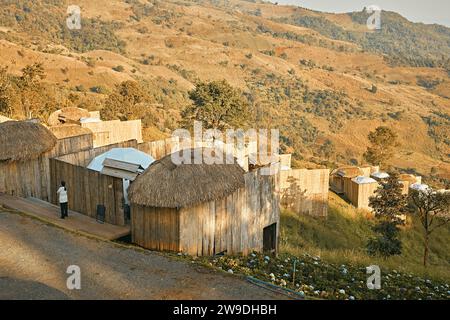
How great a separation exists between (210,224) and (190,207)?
2.36 ft

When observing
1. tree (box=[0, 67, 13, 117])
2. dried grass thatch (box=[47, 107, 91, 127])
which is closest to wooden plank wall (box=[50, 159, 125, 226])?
dried grass thatch (box=[47, 107, 91, 127])

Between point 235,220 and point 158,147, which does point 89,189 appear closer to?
point 235,220

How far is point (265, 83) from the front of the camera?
240 feet

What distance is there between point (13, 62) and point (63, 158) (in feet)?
132

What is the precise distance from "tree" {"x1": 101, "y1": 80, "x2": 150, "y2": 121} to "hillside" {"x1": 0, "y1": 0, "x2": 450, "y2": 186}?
5.70 feet

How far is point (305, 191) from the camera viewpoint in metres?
19.1

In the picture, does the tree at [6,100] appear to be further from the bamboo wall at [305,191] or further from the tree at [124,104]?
the bamboo wall at [305,191]

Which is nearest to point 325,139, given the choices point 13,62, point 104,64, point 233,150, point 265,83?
point 265,83

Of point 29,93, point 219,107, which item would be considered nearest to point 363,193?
point 219,107

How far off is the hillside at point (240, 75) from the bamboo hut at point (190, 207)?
17.4 m

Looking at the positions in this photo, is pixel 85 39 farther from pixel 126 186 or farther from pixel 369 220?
pixel 126 186

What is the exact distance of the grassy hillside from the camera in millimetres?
15981

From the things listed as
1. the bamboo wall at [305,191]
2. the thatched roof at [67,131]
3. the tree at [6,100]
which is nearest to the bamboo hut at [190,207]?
the bamboo wall at [305,191]

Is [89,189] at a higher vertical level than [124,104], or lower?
lower
